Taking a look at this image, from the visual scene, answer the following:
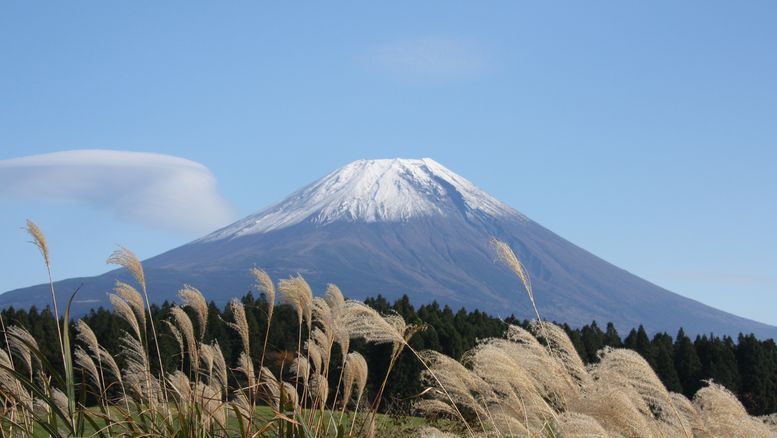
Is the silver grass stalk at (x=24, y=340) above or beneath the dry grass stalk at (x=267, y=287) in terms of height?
beneath

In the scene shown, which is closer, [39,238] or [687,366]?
[39,238]

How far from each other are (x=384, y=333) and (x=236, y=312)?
2012 mm

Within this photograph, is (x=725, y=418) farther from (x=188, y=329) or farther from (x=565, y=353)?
(x=188, y=329)

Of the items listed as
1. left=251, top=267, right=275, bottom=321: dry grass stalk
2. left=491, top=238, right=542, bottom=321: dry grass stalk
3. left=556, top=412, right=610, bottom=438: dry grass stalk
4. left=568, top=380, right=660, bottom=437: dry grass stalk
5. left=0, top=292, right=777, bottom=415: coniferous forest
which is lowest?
left=0, top=292, right=777, bottom=415: coniferous forest

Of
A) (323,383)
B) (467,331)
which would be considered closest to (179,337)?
(323,383)

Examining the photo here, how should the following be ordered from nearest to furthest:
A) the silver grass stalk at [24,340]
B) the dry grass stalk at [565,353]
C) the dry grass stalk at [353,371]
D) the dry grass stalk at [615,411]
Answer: the dry grass stalk at [615,411]
the silver grass stalk at [24,340]
the dry grass stalk at [565,353]
the dry grass stalk at [353,371]

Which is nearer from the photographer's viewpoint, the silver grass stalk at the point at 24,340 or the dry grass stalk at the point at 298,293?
the silver grass stalk at the point at 24,340

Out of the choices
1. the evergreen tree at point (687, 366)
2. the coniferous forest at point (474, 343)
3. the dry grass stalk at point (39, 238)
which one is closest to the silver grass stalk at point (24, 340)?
the dry grass stalk at point (39, 238)

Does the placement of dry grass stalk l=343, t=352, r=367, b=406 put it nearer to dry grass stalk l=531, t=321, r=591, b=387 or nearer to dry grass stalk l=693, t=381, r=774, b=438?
dry grass stalk l=531, t=321, r=591, b=387

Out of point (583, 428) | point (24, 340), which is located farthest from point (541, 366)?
point (24, 340)

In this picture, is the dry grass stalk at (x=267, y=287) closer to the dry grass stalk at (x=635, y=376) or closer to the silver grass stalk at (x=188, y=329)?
the silver grass stalk at (x=188, y=329)

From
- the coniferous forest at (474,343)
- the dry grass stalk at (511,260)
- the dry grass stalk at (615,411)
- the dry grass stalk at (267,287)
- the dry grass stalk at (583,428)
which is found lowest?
the coniferous forest at (474,343)

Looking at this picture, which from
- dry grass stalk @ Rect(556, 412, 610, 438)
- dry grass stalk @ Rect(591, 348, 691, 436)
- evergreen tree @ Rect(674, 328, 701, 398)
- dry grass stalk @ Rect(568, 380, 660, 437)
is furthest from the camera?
evergreen tree @ Rect(674, 328, 701, 398)

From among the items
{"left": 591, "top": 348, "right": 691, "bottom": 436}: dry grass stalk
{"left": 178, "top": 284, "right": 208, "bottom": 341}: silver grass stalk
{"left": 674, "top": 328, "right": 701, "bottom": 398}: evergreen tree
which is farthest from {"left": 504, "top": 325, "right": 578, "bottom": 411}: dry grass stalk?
{"left": 674, "top": 328, "right": 701, "bottom": 398}: evergreen tree
